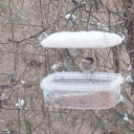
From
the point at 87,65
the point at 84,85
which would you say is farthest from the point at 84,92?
the point at 87,65

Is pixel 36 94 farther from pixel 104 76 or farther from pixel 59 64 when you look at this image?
pixel 104 76

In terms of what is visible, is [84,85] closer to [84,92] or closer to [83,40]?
[84,92]

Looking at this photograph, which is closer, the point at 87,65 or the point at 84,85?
the point at 84,85

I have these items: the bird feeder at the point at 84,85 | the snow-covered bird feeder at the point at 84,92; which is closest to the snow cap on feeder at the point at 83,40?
the bird feeder at the point at 84,85

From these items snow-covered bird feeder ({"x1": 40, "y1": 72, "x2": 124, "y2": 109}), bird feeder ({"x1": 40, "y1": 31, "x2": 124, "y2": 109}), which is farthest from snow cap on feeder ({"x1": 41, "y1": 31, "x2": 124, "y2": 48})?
snow-covered bird feeder ({"x1": 40, "y1": 72, "x2": 124, "y2": 109})

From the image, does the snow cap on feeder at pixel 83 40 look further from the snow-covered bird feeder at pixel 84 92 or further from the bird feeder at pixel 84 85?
the snow-covered bird feeder at pixel 84 92

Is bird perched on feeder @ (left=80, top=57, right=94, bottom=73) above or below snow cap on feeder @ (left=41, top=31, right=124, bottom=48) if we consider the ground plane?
below

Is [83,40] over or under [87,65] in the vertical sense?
over

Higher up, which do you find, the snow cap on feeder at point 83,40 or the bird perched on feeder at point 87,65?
the snow cap on feeder at point 83,40

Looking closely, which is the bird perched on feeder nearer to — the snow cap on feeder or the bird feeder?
the bird feeder
